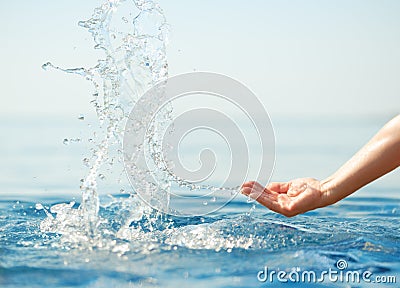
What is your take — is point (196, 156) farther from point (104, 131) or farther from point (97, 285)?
point (97, 285)

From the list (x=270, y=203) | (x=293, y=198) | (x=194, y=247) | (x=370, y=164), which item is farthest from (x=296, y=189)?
(x=194, y=247)

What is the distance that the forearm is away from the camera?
320cm

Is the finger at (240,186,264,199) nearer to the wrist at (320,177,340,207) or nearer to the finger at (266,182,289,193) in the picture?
the finger at (266,182,289,193)

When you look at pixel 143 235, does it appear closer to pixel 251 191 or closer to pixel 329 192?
pixel 251 191

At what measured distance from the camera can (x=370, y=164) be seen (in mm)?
Result: 3270

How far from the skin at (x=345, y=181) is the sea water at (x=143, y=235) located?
0.19 m

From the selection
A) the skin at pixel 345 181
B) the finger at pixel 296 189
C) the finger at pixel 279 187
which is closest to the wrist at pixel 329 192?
the skin at pixel 345 181

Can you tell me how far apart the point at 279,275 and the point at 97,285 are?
78 centimetres

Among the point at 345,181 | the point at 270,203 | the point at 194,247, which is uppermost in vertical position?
the point at 345,181

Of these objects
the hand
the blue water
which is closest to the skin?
the hand

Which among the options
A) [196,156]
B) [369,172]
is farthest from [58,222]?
[196,156]

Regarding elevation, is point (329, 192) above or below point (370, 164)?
below

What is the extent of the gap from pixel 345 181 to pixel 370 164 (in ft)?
0.51

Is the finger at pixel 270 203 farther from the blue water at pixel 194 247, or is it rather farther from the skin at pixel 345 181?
the blue water at pixel 194 247
